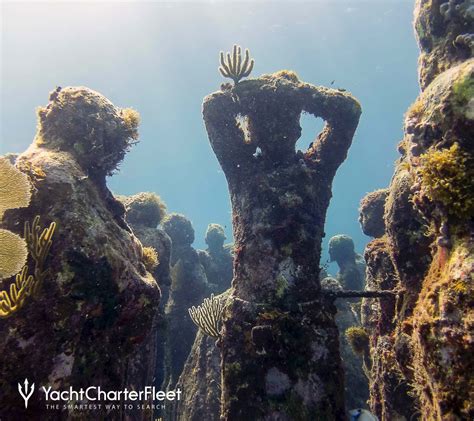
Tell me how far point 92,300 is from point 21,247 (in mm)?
1090

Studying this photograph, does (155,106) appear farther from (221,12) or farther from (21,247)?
(21,247)

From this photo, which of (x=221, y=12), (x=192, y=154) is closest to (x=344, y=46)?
(x=221, y=12)

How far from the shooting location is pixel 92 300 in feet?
13.6

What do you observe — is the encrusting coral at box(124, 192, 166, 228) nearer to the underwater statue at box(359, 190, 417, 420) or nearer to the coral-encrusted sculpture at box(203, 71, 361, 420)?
the coral-encrusted sculpture at box(203, 71, 361, 420)

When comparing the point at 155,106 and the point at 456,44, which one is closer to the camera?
the point at 456,44

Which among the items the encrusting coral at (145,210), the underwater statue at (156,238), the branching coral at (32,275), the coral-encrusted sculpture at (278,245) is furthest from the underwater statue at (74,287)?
the encrusting coral at (145,210)

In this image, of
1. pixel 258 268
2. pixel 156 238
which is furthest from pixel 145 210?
pixel 258 268

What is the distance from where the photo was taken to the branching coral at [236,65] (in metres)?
8.68

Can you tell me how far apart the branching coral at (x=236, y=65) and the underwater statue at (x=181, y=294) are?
9626 millimetres

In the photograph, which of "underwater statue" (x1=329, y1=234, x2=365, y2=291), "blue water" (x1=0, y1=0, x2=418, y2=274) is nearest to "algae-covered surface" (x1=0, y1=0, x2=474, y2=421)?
"underwater statue" (x1=329, y1=234, x2=365, y2=291)

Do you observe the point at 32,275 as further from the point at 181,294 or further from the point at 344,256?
the point at 344,256

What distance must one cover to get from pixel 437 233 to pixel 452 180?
0.76 metres

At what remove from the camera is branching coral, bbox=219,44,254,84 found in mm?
8680

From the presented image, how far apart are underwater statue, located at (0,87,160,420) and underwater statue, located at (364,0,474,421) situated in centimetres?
365
